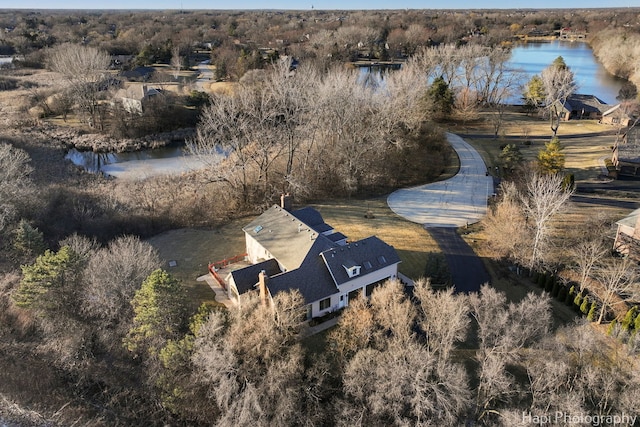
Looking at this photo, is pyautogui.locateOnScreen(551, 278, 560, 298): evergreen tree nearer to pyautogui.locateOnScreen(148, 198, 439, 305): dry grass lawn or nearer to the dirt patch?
pyautogui.locateOnScreen(148, 198, 439, 305): dry grass lawn

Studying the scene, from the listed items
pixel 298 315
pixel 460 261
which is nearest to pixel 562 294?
pixel 460 261

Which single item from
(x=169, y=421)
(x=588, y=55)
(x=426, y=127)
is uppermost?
(x=588, y=55)

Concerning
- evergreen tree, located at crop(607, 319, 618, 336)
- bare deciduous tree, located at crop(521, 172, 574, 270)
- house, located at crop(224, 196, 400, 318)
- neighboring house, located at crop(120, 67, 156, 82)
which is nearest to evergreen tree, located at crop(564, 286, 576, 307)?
bare deciduous tree, located at crop(521, 172, 574, 270)

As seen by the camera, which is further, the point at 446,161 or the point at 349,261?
the point at 446,161

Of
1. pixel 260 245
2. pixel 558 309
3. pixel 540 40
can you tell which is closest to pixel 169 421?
pixel 260 245

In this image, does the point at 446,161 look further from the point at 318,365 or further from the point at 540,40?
the point at 540,40

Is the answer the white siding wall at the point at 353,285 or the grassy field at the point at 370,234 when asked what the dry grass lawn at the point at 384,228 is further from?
the white siding wall at the point at 353,285

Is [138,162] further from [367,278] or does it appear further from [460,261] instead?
[460,261]

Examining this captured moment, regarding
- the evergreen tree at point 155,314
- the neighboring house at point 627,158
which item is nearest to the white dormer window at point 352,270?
the evergreen tree at point 155,314
